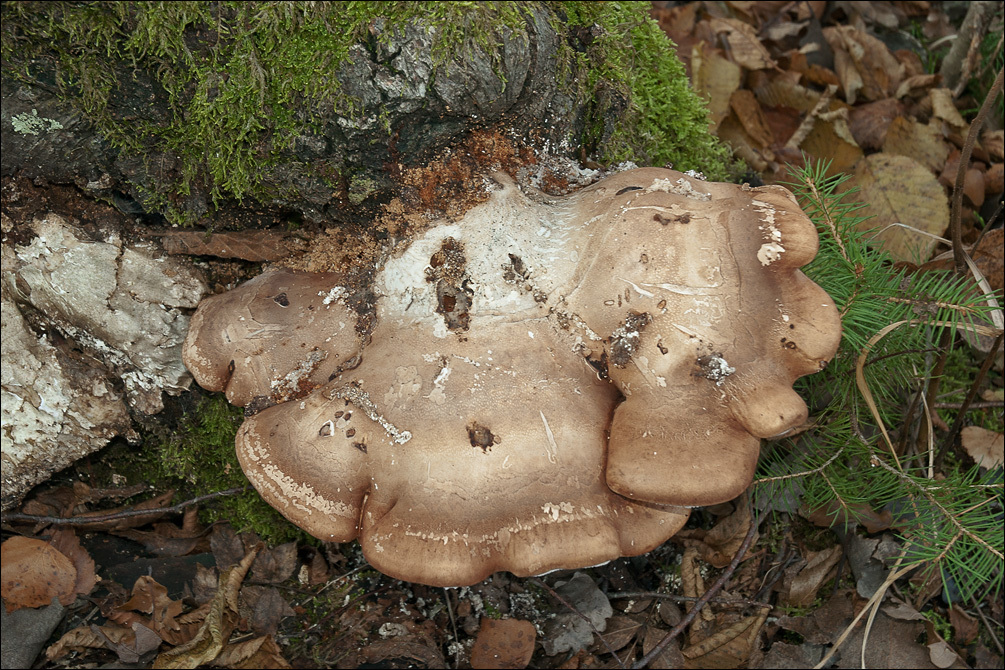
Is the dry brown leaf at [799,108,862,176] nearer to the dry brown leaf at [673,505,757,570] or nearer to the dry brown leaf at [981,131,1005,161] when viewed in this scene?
the dry brown leaf at [981,131,1005,161]

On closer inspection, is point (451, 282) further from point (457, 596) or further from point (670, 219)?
point (457, 596)

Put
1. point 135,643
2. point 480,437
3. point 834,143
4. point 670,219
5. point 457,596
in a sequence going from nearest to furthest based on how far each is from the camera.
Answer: point 480,437 < point 670,219 < point 135,643 < point 457,596 < point 834,143

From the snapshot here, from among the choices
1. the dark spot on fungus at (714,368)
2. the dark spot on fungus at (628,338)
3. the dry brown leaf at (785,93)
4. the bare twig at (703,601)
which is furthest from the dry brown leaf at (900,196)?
the dark spot on fungus at (628,338)

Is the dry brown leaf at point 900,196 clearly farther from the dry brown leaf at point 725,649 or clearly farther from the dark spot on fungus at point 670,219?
the dry brown leaf at point 725,649

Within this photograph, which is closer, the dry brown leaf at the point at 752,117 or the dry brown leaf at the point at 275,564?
the dry brown leaf at the point at 275,564

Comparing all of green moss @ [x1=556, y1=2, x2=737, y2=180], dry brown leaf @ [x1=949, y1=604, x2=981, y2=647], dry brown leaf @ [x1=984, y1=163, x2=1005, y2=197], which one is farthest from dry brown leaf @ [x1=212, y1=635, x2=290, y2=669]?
dry brown leaf @ [x1=984, y1=163, x2=1005, y2=197]

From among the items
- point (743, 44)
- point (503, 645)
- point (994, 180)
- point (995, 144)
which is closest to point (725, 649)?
point (503, 645)
